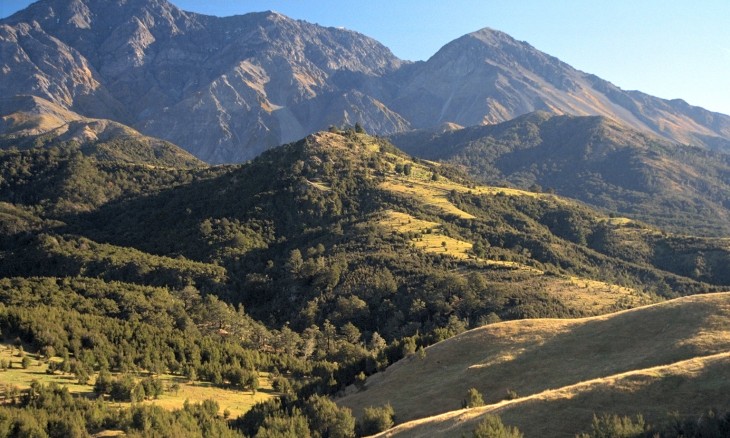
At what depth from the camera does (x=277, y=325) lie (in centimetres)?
12144

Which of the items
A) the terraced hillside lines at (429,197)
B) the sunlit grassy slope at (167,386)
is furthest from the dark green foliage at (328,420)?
the terraced hillside lines at (429,197)

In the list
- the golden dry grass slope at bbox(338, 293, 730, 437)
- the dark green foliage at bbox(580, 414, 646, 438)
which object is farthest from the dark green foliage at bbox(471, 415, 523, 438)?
the dark green foliage at bbox(580, 414, 646, 438)

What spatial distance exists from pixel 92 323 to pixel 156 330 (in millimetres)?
8577

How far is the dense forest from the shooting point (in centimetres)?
5106

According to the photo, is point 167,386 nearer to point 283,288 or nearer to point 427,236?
point 283,288

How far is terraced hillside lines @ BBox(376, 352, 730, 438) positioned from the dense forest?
11976 millimetres

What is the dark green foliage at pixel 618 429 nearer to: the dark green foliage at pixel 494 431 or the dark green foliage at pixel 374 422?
the dark green foliage at pixel 494 431

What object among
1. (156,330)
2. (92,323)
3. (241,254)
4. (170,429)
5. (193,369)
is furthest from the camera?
(241,254)

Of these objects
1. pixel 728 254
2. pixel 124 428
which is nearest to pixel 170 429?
pixel 124 428

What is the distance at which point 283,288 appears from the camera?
134 m

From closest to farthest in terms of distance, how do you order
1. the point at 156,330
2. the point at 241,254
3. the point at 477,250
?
the point at 156,330 < the point at 477,250 < the point at 241,254

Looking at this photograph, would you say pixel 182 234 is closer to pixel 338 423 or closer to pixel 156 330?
pixel 156 330

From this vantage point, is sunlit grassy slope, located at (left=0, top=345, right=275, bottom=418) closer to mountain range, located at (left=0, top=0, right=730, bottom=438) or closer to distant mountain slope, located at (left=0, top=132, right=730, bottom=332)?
mountain range, located at (left=0, top=0, right=730, bottom=438)

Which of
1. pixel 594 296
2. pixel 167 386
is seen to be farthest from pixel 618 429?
pixel 594 296
